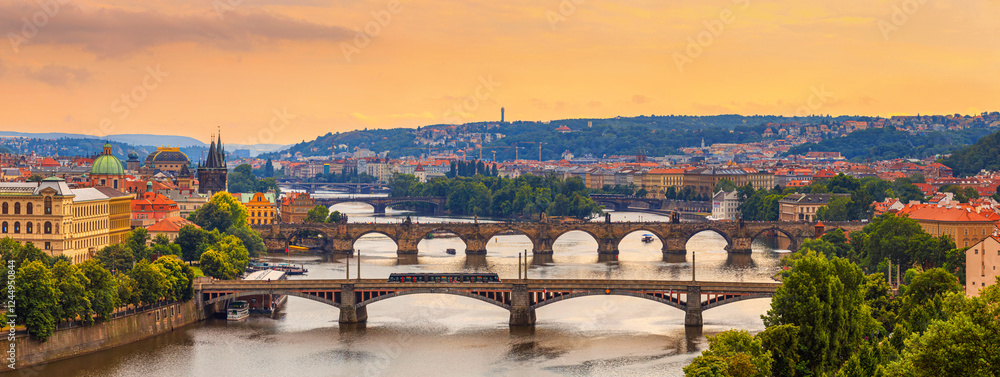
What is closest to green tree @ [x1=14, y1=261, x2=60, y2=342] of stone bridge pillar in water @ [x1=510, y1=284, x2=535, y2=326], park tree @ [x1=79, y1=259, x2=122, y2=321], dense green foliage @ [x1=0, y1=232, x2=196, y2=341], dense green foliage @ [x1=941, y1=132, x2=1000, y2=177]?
dense green foliage @ [x1=0, y1=232, x2=196, y2=341]

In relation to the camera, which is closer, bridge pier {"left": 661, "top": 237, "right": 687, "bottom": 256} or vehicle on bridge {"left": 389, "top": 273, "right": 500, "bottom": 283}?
vehicle on bridge {"left": 389, "top": 273, "right": 500, "bottom": 283}

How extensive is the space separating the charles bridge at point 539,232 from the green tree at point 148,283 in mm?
39035

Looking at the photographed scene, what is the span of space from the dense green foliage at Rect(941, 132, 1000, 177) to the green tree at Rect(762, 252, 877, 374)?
109553 mm

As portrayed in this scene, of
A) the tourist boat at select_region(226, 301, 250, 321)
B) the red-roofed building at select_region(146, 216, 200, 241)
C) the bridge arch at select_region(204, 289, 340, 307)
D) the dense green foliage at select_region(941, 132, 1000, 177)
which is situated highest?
the dense green foliage at select_region(941, 132, 1000, 177)

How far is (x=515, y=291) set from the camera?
56469mm

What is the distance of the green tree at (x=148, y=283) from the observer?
53.2 m

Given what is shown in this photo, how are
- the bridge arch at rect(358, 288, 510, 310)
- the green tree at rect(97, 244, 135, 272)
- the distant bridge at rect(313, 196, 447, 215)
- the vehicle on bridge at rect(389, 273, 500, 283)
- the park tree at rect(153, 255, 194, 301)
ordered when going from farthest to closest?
A: the distant bridge at rect(313, 196, 447, 215), the green tree at rect(97, 244, 135, 272), the vehicle on bridge at rect(389, 273, 500, 283), the bridge arch at rect(358, 288, 510, 310), the park tree at rect(153, 255, 194, 301)

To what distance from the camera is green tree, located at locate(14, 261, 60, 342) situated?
45.6 meters

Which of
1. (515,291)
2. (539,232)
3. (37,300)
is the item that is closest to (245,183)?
(539,232)

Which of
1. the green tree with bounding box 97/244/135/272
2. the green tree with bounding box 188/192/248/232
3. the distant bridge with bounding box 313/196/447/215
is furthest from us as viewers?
the distant bridge with bounding box 313/196/447/215

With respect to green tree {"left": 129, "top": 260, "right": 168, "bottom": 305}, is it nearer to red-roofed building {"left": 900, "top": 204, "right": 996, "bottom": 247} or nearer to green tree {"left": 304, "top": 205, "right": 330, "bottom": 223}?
red-roofed building {"left": 900, "top": 204, "right": 996, "bottom": 247}

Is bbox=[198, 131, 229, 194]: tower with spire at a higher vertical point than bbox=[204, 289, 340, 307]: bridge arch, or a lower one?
higher

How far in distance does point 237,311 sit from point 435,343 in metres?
10.5

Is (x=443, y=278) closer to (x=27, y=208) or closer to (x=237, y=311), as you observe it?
(x=237, y=311)
